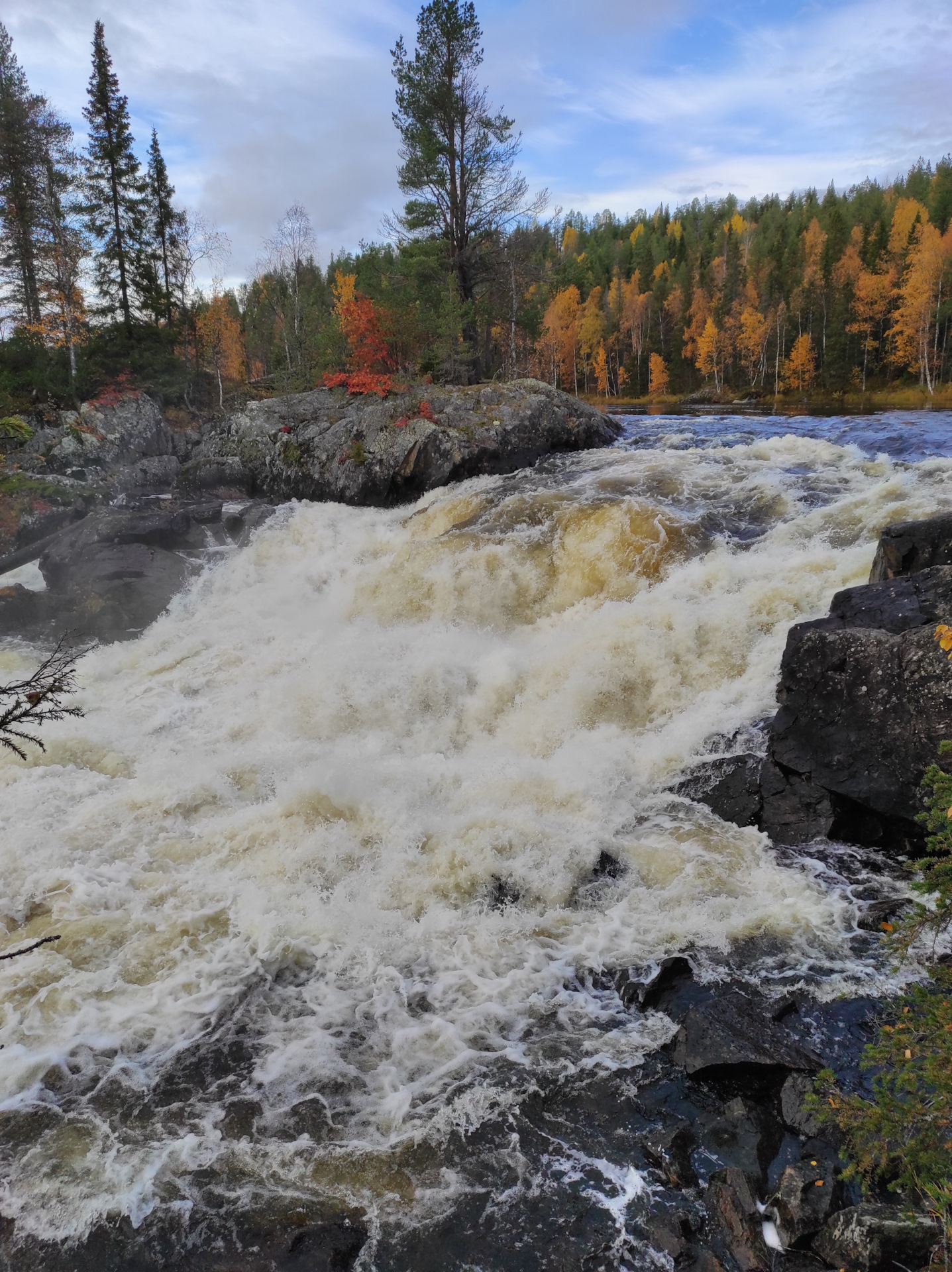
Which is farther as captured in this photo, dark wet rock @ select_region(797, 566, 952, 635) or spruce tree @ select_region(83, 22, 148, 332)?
spruce tree @ select_region(83, 22, 148, 332)

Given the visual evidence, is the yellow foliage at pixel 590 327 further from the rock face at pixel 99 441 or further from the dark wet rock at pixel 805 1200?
the dark wet rock at pixel 805 1200

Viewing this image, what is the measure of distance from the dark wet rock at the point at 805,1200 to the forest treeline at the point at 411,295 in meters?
21.0

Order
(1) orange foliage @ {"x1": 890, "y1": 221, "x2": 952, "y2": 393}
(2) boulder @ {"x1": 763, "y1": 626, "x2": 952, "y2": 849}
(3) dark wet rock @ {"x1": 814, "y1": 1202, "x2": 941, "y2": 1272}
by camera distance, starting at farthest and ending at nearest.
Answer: (1) orange foliage @ {"x1": 890, "y1": 221, "x2": 952, "y2": 393} < (2) boulder @ {"x1": 763, "y1": 626, "x2": 952, "y2": 849} < (3) dark wet rock @ {"x1": 814, "y1": 1202, "x2": 941, "y2": 1272}

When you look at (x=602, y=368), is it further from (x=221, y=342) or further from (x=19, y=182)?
(x=19, y=182)

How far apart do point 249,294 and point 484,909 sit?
64.5m

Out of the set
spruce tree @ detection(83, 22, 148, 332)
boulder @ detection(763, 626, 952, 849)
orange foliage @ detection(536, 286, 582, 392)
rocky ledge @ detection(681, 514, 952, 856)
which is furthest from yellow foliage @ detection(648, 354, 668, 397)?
boulder @ detection(763, 626, 952, 849)

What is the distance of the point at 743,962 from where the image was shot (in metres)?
5.77

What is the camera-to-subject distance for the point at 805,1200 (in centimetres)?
372

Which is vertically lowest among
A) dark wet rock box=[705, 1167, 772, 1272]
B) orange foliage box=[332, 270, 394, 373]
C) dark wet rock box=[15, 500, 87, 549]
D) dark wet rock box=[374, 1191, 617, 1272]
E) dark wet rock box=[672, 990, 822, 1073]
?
dark wet rock box=[374, 1191, 617, 1272]

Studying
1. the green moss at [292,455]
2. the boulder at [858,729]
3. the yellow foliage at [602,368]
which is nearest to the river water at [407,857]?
the boulder at [858,729]

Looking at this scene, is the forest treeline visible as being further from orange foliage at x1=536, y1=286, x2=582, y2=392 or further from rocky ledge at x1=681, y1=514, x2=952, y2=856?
rocky ledge at x1=681, y1=514, x2=952, y2=856

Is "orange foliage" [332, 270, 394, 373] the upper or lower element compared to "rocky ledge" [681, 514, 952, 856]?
upper

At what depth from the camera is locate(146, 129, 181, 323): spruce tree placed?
3578 centimetres

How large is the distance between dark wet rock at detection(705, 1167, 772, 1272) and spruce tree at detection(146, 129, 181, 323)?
40.1 metres
